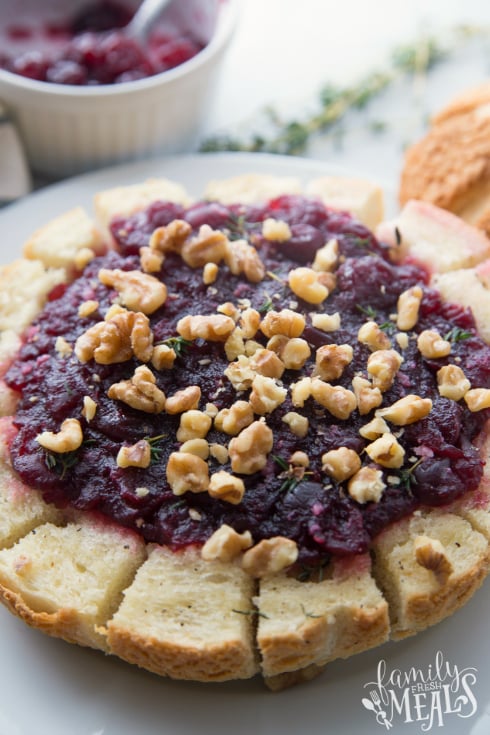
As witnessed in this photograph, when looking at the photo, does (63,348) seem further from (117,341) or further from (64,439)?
(64,439)

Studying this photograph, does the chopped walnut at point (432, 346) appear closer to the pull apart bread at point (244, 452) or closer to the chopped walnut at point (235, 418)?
the pull apart bread at point (244, 452)

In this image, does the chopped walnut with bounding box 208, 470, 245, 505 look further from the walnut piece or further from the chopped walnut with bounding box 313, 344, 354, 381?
the chopped walnut with bounding box 313, 344, 354, 381

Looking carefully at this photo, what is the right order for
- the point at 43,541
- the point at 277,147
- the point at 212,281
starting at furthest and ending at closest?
the point at 277,147, the point at 212,281, the point at 43,541

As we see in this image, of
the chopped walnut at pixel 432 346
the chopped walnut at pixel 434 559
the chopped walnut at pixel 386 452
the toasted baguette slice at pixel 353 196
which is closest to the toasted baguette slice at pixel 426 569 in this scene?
the chopped walnut at pixel 434 559

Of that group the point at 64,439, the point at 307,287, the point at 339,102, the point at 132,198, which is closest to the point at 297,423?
the point at 307,287

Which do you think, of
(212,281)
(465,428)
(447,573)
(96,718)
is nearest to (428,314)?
(465,428)

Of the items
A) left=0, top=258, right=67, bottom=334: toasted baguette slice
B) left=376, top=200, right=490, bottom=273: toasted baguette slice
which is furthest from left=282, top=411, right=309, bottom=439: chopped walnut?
left=0, top=258, right=67, bottom=334: toasted baguette slice

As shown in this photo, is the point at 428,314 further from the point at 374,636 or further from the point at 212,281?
the point at 374,636
